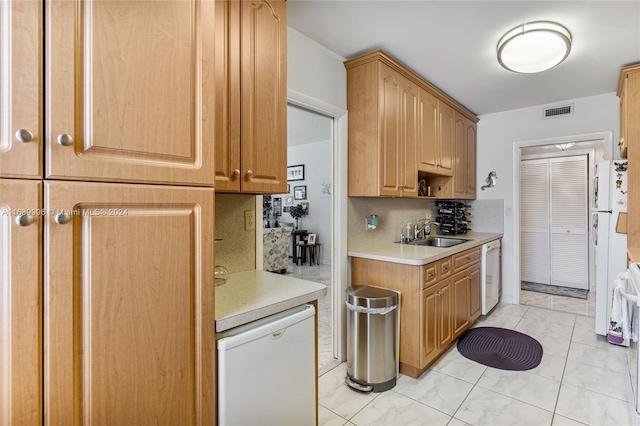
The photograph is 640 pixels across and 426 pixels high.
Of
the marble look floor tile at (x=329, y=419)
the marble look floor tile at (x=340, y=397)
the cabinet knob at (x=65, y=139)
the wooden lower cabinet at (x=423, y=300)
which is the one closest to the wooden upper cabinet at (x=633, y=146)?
the wooden lower cabinet at (x=423, y=300)

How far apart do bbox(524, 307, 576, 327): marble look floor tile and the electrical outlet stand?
3.39 meters

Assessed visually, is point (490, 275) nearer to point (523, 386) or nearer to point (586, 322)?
point (586, 322)

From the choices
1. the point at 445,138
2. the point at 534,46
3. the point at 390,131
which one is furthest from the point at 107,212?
the point at 445,138

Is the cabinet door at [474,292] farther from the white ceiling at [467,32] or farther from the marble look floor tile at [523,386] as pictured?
the white ceiling at [467,32]

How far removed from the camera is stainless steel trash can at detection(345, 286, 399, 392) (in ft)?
7.28

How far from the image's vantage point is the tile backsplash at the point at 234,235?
1793 millimetres

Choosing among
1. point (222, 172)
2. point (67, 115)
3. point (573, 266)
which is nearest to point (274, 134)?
point (222, 172)

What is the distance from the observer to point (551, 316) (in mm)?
3660

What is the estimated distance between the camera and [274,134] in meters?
1.61

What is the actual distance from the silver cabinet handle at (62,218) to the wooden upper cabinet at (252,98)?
0.61 m

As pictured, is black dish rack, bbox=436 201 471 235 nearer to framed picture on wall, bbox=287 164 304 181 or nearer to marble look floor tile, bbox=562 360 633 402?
marble look floor tile, bbox=562 360 633 402

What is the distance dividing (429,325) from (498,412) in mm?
643

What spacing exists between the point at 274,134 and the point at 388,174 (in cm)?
129

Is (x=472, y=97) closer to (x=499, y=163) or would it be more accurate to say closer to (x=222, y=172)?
(x=499, y=163)
